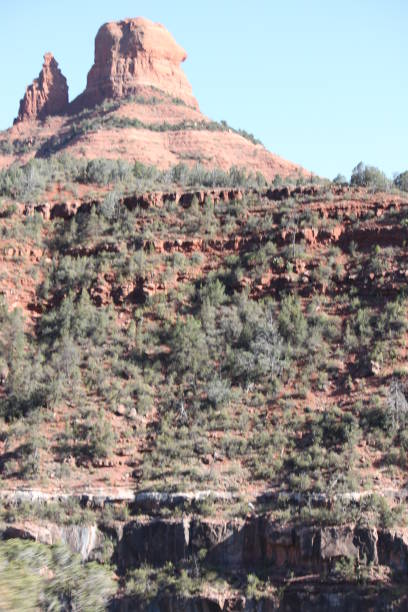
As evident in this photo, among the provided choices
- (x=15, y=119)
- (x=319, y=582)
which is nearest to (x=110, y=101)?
(x=15, y=119)

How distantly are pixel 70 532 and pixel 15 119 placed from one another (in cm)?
7236

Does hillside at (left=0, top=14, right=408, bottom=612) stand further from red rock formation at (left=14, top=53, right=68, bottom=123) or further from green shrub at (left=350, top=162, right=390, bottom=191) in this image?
red rock formation at (left=14, top=53, right=68, bottom=123)

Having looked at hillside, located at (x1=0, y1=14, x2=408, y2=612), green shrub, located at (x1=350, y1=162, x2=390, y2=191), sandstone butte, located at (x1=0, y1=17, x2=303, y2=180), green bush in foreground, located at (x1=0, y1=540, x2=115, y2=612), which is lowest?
green bush in foreground, located at (x1=0, y1=540, x2=115, y2=612)

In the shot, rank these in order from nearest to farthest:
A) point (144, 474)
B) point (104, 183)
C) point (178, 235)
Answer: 1. point (144, 474)
2. point (178, 235)
3. point (104, 183)

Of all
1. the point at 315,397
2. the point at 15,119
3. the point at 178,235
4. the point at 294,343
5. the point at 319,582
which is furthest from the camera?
the point at 15,119

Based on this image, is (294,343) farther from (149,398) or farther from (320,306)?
(149,398)

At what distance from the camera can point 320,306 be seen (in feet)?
106

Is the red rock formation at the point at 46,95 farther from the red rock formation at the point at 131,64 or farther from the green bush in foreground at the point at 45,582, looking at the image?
the green bush in foreground at the point at 45,582

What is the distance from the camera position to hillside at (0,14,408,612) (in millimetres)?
21016

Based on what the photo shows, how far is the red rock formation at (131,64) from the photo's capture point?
276 feet

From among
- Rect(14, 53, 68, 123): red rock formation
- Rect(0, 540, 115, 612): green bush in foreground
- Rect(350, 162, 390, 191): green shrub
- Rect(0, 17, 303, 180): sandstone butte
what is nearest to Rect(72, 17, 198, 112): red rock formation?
Rect(0, 17, 303, 180): sandstone butte

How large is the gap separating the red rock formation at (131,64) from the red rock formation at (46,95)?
2249 millimetres

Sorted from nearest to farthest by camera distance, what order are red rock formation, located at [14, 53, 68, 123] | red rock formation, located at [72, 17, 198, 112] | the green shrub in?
the green shrub → red rock formation, located at [72, 17, 198, 112] → red rock formation, located at [14, 53, 68, 123]

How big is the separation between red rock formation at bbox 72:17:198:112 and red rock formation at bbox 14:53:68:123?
2.25 meters
